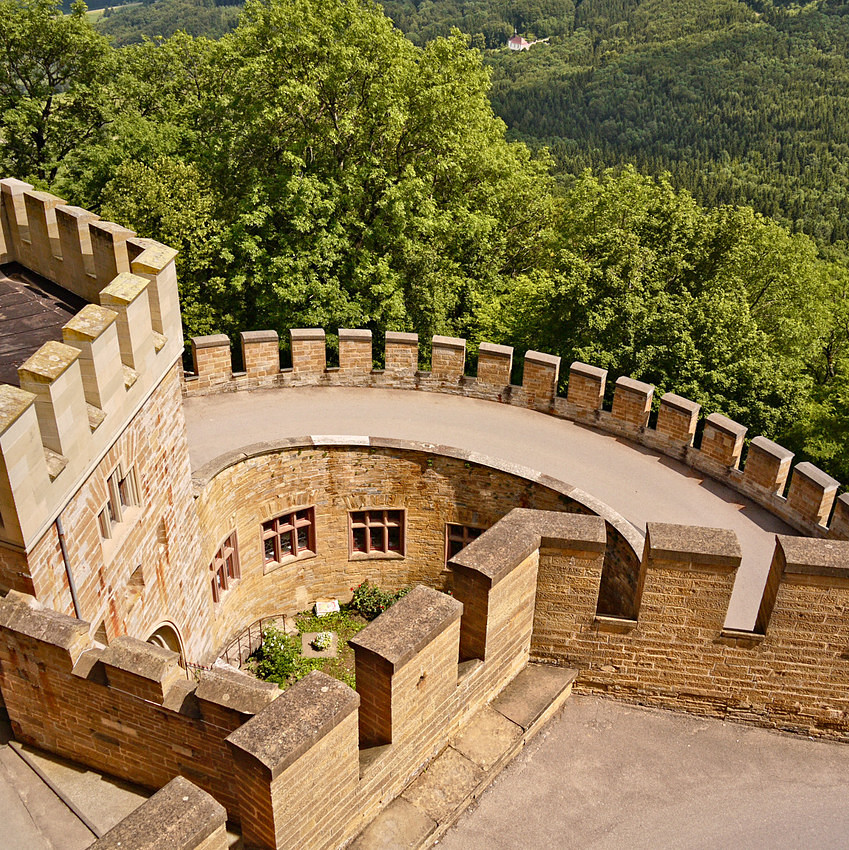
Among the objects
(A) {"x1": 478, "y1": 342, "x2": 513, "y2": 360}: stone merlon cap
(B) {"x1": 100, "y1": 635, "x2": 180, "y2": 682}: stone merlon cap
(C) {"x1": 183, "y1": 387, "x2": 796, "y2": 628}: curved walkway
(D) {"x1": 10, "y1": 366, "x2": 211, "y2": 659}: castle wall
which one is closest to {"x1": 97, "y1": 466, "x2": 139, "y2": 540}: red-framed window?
(D) {"x1": 10, "y1": 366, "x2": 211, "y2": 659}: castle wall

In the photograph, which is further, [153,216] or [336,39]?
[153,216]

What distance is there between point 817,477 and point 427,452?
6.98 metres

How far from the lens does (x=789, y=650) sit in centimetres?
859

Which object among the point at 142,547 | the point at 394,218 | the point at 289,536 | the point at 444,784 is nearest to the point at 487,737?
the point at 444,784

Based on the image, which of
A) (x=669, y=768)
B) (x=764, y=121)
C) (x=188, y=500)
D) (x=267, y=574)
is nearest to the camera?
(x=669, y=768)

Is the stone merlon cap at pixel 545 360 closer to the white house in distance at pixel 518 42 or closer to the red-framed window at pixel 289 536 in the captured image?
the red-framed window at pixel 289 536

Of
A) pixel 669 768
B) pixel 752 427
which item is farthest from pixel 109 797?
pixel 752 427

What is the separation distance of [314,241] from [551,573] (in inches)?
684

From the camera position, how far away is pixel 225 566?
16.6 m

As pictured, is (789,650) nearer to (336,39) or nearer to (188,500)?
(188,500)

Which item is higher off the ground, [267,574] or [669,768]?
[669,768]

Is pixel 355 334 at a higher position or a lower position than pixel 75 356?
lower

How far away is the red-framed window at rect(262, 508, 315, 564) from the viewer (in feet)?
57.7

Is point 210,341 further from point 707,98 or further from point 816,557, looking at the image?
point 707,98
